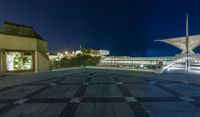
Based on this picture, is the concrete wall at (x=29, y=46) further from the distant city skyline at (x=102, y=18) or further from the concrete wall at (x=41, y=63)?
the distant city skyline at (x=102, y=18)

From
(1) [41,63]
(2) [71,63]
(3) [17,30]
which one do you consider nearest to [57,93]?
(1) [41,63]

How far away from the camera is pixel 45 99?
601 cm

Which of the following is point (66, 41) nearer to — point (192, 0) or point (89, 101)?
point (192, 0)

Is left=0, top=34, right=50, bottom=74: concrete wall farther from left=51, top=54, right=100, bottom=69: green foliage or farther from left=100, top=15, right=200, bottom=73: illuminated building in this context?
left=100, top=15, right=200, bottom=73: illuminated building

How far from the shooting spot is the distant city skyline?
31.7 m

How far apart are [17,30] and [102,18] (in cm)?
3965

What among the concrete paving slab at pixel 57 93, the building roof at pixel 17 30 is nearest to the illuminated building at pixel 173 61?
the concrete paving slab at pixel 57 93

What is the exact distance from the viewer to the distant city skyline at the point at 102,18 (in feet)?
104

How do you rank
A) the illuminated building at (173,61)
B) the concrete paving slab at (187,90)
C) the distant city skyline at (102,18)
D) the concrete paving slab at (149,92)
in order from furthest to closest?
the distant city skyline at (102,18) → the illuminated building at (173,61) → the concrete paving slab at (187,90) → the concrete paving slab at (149,92)

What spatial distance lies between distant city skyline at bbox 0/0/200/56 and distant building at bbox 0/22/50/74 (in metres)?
8.31

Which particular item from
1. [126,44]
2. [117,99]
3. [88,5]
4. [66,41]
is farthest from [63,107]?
[126,44]

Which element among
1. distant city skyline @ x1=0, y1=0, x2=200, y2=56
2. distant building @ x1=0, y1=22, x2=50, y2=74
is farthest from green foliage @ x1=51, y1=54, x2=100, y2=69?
distant city skyline @ x1=0, y1=0, x2=200, y2=56

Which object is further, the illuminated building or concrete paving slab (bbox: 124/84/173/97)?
the illuminated building

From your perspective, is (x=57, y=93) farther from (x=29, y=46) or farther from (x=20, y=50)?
(x=29, y=46)
